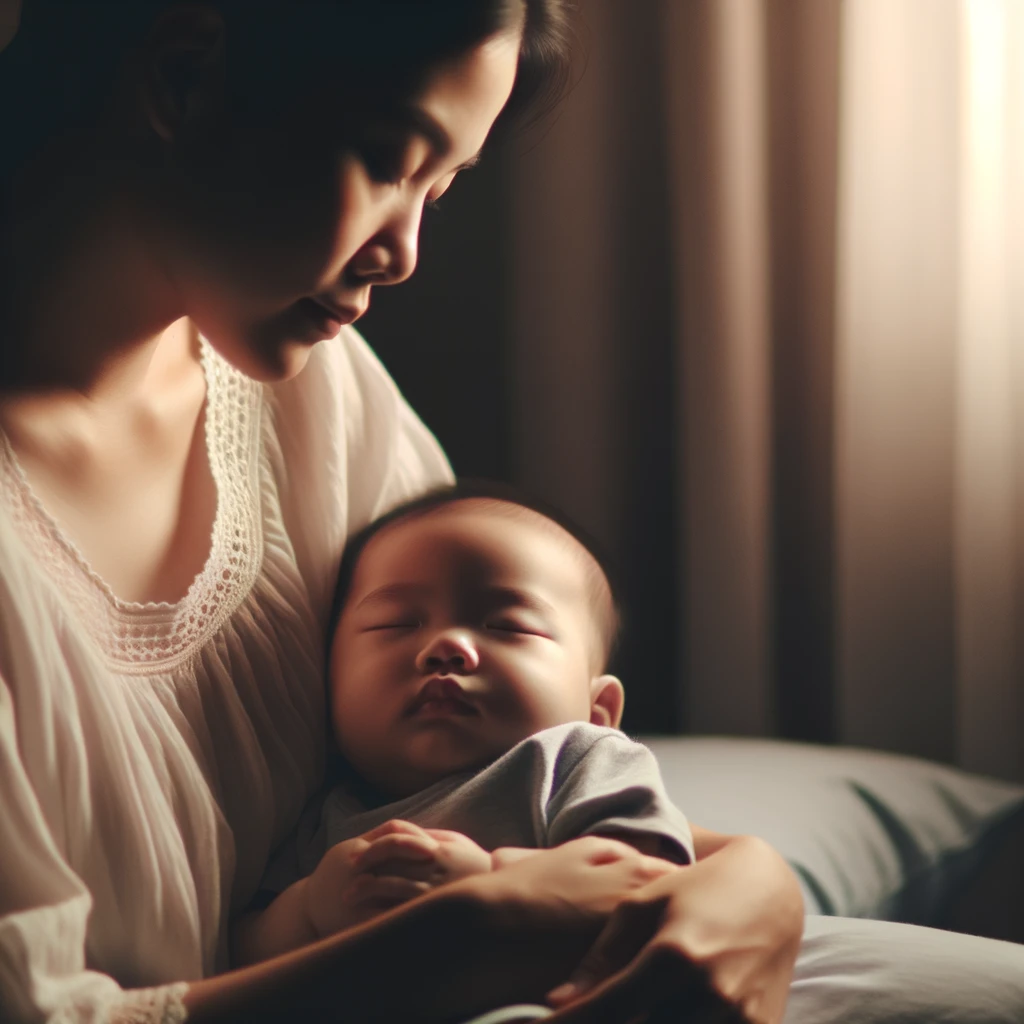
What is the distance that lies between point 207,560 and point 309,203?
325 millimetres

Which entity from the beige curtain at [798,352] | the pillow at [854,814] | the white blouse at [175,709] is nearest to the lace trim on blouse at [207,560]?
the white blouse at [175,709]

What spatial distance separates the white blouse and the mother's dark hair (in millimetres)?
252

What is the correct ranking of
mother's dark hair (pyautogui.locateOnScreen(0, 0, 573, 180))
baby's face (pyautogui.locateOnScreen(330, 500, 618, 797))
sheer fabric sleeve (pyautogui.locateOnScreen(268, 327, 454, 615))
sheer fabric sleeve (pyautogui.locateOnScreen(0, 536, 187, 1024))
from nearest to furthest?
1. sheer fabric sleeve (pyautogui.locateOnScreen(0, 536, 187, 1024))
2. mother's dark hair (pyautogui.locateOnScreen(0, 0, 573, 180))
3. baby's face (pyautogui.locateOnScreen(330, 500, 618, 797))
4. sheer fabric sleeve (pyautogui.locateOnScreen(268, 327, 454, 615))

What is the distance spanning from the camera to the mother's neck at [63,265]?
0.87 m

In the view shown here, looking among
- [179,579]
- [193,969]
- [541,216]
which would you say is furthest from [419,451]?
[541,216]

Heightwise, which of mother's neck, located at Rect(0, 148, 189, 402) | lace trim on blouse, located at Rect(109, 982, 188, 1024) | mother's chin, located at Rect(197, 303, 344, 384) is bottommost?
lace trim on blouse, located at Rect(109, 982, 188, 1024)

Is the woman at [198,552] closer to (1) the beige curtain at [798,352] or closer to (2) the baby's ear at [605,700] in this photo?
(2) the baby's ear at [605,700]

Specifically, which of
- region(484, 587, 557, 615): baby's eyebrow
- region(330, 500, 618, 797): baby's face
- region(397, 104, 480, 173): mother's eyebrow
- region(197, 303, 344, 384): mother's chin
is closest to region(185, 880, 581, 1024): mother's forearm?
region(330, 500, 618, 797): baby's face

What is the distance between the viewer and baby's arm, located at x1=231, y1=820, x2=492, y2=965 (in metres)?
0.83

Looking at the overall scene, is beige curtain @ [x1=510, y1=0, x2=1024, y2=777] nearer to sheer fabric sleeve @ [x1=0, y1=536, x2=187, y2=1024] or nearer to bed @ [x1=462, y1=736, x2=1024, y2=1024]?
bed @ [x1=462, y1=736, x2=1024, y2=1024]

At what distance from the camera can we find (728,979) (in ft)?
2.48

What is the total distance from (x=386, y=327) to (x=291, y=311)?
1130mm

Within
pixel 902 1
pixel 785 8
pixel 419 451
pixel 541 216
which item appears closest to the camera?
pixel 419 451

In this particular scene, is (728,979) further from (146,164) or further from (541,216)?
(541,216)
